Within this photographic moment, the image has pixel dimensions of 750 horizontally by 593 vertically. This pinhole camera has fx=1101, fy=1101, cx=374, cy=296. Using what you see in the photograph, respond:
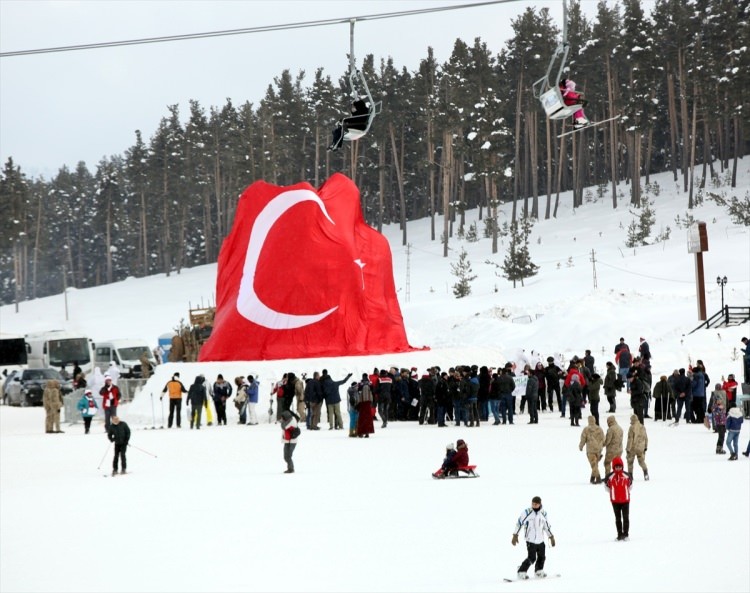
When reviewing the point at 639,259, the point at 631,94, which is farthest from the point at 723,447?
the point at 631,94

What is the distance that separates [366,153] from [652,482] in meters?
74.3

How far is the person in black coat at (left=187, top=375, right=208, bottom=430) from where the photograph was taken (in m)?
28.3

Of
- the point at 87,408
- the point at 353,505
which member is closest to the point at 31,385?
the point at 87,408

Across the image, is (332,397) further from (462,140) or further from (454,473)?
(462,140)

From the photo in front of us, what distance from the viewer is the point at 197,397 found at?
28.4 metres

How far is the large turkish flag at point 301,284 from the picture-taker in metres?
32.4

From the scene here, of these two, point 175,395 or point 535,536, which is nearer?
point 535,536

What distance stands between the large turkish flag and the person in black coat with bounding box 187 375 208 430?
A: 3719 mm

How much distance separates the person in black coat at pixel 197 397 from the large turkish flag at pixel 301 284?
3.72m

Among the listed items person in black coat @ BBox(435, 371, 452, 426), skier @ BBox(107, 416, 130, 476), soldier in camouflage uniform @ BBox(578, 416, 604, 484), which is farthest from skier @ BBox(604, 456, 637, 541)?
person in black coat @ BBox(435, 371, 452, 426)

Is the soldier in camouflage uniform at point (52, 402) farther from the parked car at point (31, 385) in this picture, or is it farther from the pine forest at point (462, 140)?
the pine forest at point (462, 140)

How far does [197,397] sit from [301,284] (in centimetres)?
577

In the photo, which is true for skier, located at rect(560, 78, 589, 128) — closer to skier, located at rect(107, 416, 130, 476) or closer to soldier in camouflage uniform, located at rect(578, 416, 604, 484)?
soldier in camouflage uniform, located at rect(578, 416, 604, 484)

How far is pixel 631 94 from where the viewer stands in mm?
74562
